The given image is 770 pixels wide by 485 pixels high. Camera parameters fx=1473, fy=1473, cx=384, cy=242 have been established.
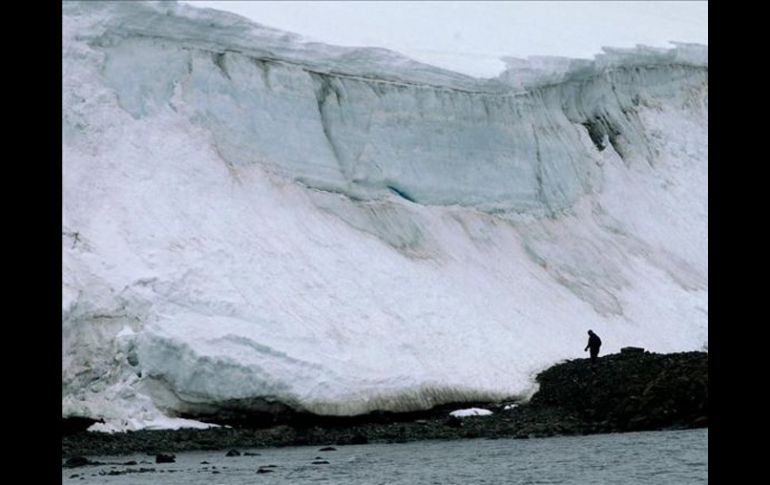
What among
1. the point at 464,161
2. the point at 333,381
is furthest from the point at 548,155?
the point at 333,381

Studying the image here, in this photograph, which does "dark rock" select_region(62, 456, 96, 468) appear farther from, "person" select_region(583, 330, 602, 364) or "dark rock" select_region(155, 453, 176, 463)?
"person" select_region(583, 330, 602, 364)

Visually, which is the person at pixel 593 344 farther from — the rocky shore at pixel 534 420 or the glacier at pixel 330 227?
the glacier at pixel 330 227

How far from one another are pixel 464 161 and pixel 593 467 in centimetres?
1147

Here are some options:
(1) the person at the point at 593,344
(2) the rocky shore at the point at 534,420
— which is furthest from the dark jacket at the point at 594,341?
(2) the rocky shore at the point at 534,420

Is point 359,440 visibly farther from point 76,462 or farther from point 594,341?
point 594,341

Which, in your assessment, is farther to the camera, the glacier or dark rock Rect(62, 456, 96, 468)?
the glacier

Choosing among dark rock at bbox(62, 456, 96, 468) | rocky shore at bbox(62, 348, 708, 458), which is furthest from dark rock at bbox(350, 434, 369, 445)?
dark rock at bbox(62, 456, 96, 468)

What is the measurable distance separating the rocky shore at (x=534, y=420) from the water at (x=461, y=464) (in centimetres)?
60

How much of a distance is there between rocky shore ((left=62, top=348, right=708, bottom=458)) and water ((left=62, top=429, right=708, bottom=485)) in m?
0.60

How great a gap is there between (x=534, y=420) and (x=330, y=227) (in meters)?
5.08

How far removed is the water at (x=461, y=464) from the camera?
1488cm

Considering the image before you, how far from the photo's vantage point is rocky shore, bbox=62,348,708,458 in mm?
18891
